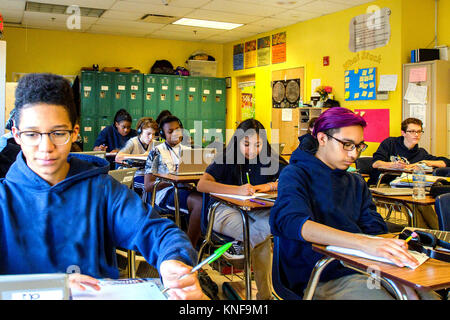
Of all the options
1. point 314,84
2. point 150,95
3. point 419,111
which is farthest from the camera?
point 150,95

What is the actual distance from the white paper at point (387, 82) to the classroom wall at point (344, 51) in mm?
58

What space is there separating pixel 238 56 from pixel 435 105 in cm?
509

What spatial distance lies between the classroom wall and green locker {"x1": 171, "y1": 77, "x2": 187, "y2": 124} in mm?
1534

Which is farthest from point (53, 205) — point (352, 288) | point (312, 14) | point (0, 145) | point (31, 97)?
point (312, 14)

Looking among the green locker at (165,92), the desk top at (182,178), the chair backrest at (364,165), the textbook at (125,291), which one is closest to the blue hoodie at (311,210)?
the textbook at (125,291)

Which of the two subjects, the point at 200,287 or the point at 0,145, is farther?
the point at 0,145

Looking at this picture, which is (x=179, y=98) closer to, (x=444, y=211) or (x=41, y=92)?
(x=444, y=211)

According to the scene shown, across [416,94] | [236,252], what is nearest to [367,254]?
[236,252]

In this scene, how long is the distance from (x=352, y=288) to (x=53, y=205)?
3.62 feet

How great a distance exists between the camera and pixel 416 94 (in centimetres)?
625

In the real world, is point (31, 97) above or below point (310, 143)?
above

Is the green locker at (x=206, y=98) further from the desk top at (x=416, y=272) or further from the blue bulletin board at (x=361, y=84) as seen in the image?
the desk top at (x=416, y=272)
